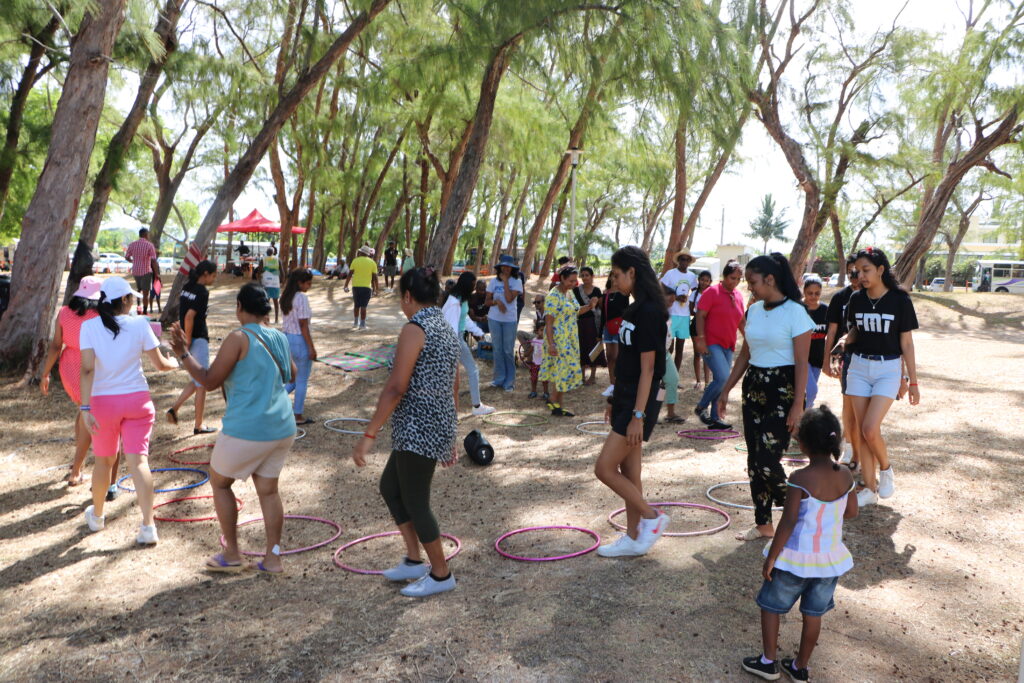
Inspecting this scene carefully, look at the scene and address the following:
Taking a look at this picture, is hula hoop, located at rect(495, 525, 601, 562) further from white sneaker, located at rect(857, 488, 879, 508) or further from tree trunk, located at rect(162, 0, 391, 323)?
tree trunk, located at rect(162, 0, 391, 323)

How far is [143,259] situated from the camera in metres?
14.9

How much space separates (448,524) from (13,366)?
708 cm

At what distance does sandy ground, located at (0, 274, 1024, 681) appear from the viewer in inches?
134

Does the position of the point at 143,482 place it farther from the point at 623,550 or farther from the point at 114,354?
the point at 623,550

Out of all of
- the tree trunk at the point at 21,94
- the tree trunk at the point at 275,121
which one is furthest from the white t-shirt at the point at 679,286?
the tree trunk at the point at 21,94

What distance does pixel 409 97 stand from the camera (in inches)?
746

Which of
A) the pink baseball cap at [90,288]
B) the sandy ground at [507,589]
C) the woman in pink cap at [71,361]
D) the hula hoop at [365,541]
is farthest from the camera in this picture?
the woman in pink cap at [71,361]

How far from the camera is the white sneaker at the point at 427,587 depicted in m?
4.02

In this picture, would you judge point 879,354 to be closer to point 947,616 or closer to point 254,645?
point 947,616

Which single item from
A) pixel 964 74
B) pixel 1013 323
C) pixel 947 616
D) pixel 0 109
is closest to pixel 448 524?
pixel 947 616

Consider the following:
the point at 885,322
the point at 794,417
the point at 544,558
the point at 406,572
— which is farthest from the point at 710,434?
the point at 406,572

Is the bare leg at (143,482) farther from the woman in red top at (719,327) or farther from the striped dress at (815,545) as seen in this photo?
the woman in red top at (719,327)

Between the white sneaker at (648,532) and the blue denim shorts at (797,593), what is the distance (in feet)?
4.52

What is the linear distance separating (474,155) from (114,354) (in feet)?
23.2
